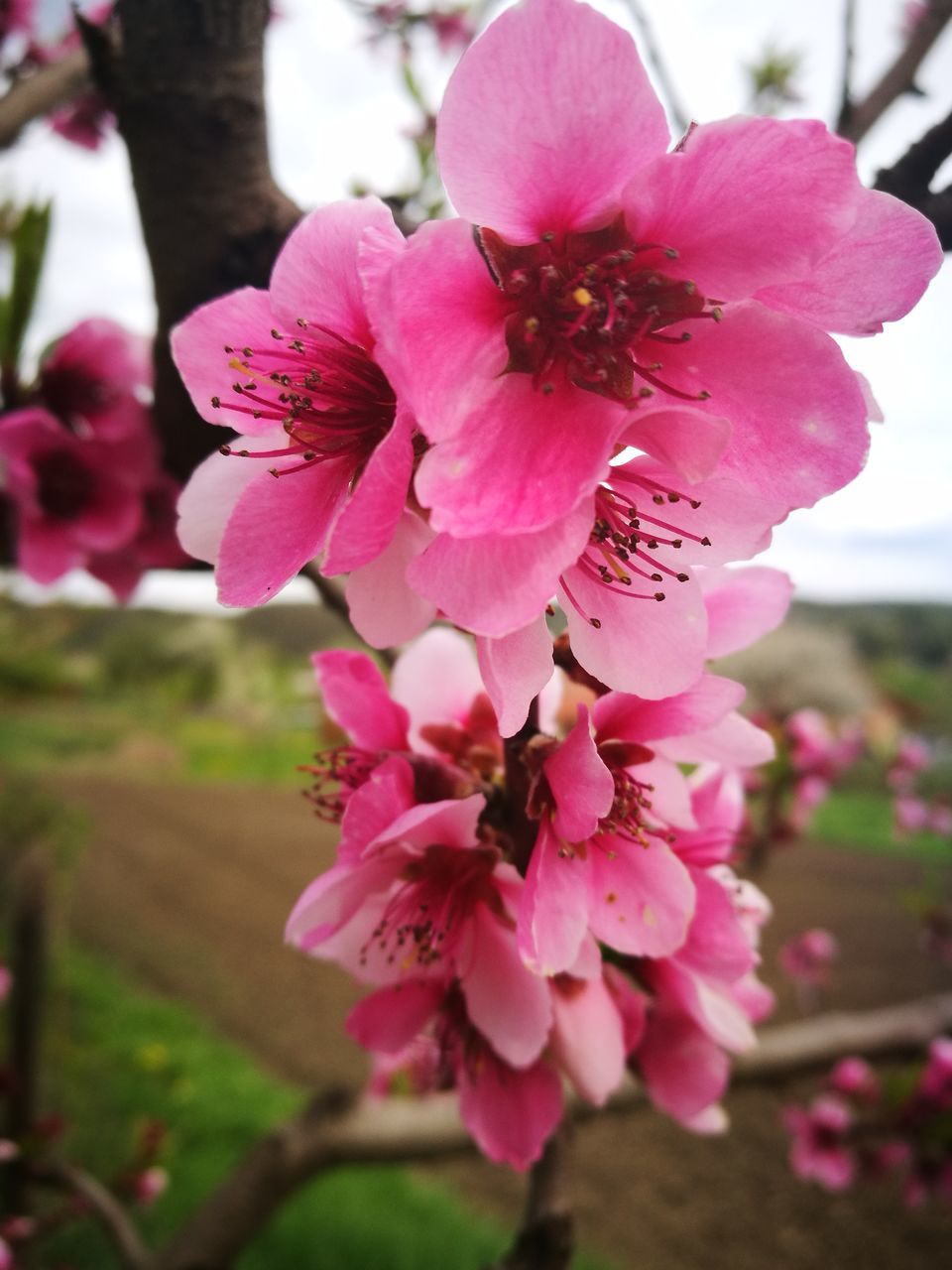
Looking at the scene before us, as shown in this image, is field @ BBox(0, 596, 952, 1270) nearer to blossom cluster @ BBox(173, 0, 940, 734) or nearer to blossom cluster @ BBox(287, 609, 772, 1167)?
blossom cluster @ BBox(287, 609, 772, 1167)

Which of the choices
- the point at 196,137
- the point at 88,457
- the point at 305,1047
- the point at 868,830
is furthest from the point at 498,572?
the point at 868,830

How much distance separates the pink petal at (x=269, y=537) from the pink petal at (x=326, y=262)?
49 mm

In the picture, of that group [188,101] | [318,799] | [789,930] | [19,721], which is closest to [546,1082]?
[318,799]

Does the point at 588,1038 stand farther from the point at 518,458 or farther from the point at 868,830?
the point at 868,830

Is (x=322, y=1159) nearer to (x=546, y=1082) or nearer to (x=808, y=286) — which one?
(x=546, y=1082)

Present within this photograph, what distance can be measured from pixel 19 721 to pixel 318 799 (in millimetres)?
7906

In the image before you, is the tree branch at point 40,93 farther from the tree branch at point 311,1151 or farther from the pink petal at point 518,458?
the tree branch at point 311,1151

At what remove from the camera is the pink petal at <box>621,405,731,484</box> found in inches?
7.8

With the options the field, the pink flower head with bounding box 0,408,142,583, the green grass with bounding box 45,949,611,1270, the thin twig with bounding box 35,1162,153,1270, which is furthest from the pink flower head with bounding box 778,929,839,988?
the pink flower head with bounding box 0,408,142,583

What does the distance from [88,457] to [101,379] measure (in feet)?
0.19

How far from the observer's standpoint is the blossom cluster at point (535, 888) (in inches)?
11.0

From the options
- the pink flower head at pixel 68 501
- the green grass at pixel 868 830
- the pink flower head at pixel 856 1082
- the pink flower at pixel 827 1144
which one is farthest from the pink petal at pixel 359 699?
the green grass at pixel 868 830

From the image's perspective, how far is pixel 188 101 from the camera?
0.43 m

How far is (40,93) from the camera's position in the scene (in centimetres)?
72
